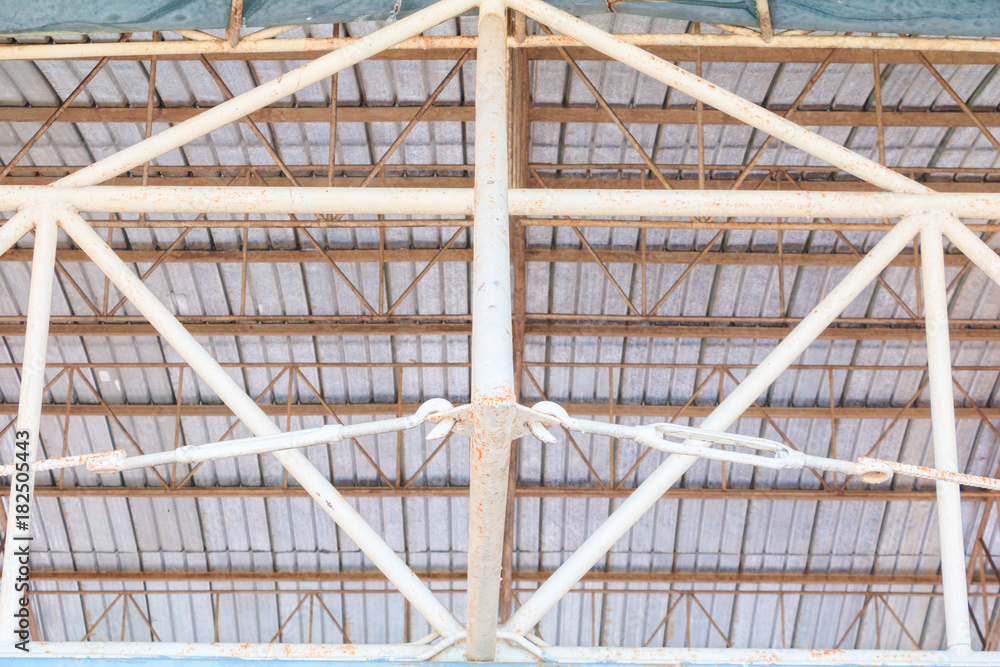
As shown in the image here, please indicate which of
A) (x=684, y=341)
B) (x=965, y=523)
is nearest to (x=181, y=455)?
(x=684, y=341)

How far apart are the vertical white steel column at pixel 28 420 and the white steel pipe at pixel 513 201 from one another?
0.41 metres

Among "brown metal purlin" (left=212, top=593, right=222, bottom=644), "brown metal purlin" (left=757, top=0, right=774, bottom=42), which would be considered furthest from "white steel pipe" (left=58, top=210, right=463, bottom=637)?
"brown metal purlin" (left=212, top=593, right=222, bottom=644)

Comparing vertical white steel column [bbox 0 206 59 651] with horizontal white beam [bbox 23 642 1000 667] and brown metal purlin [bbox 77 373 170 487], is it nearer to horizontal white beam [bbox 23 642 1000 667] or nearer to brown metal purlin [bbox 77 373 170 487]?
horizontal white beam [bbox 23 642 1000 667]

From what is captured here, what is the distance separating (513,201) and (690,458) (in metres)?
2.46

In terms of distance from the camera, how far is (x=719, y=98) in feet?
23.5

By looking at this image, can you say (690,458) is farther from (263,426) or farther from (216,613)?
(216,613)

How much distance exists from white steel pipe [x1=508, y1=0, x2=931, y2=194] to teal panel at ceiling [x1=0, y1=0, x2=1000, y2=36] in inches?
46.9

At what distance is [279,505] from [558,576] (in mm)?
15580

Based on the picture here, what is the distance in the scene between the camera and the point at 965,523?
803 inches

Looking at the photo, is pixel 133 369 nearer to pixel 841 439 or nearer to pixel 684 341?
pixel 684 341

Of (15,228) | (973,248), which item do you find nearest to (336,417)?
(15,228)

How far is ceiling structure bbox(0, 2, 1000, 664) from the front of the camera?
13.9 m

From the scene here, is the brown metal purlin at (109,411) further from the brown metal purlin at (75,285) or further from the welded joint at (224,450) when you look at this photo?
the welded joint at (224,450)

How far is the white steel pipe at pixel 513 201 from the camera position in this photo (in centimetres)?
677
